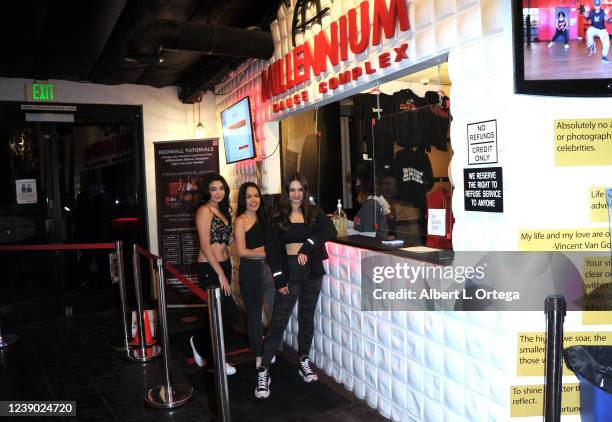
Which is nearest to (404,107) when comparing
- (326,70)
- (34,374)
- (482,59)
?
(326,70)

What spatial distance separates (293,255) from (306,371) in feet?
3.05

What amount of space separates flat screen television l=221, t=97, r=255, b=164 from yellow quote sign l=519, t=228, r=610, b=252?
3.48 m

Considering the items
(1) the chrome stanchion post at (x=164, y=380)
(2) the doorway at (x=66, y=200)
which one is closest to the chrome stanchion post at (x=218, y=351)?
(1) the chrome stanchion post at (x=164, y=380)

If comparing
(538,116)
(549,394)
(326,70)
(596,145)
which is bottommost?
(549,394)

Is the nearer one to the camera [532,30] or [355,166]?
[532,30]

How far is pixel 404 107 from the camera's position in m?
3.49

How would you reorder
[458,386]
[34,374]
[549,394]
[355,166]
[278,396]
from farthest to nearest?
1. [355,166]
2. [34,374]
3. [278,396]
4. [458,386]
5. [549,394]

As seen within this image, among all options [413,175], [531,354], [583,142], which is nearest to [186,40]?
[413,175]

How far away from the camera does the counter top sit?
8.65ft

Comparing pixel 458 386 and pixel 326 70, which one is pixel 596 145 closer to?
pixel 458 386

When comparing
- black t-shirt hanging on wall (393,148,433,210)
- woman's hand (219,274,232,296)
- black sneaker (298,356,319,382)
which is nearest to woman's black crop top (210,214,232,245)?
woman's hand (219,274,232,296)

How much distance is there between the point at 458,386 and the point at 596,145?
1.38 metres

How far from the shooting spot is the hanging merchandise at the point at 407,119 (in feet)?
10.7

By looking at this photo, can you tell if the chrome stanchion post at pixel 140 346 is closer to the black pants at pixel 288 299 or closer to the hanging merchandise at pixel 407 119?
the black pants at pixel 288 299
